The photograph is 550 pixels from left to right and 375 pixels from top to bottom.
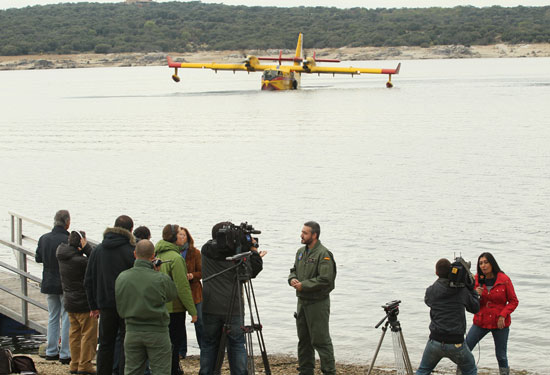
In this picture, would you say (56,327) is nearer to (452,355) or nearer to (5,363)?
(5,363)

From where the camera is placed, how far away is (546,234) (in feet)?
52.7

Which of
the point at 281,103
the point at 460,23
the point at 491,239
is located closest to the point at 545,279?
the point at 491,239

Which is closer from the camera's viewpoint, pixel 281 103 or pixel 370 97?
pixel 281 103

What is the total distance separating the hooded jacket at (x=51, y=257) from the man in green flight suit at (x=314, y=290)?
2253 millimetres

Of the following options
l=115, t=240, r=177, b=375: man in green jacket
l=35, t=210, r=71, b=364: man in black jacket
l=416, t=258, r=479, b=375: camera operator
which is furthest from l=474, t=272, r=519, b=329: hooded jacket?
l=35, t=210, r=71, b=364: man in black jacket

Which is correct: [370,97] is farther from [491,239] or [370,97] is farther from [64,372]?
[64,372]

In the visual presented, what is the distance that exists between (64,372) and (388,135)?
32.6 metres

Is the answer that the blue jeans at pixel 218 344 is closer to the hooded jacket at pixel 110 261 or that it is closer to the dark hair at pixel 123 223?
the hooded jacket at pixel 110 261

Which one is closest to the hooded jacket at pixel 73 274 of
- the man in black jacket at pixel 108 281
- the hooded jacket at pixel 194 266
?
the man in black jacket at pixel 108 281

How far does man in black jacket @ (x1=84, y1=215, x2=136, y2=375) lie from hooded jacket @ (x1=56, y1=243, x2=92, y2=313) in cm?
42

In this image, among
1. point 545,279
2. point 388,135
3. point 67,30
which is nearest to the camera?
point 545,279

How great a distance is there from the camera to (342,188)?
76.1 ft

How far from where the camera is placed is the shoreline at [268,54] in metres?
160

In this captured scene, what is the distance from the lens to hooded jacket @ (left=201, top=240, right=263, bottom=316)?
654cm
